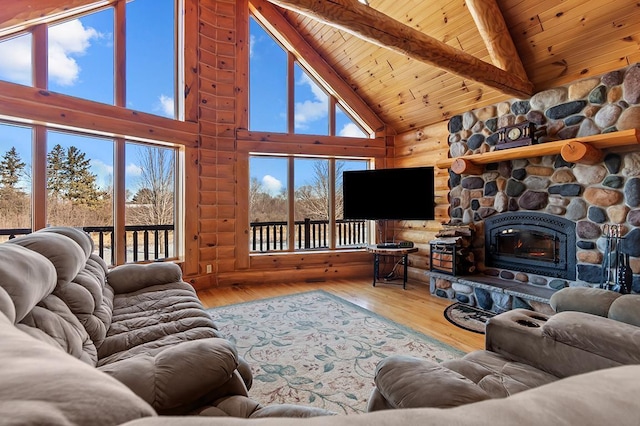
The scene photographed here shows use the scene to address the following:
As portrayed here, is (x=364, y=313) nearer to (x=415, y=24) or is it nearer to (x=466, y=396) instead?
(x=466, y=396)

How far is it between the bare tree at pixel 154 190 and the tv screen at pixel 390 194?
263 centimetres

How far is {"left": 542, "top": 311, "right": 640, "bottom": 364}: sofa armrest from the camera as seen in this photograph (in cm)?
125

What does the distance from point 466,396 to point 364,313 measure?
2.64 metres

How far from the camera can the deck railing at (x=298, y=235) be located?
5.20 m

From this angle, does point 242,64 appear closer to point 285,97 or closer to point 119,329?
point 285,97

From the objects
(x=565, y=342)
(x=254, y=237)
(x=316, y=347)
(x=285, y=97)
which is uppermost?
(x=285, y=97)

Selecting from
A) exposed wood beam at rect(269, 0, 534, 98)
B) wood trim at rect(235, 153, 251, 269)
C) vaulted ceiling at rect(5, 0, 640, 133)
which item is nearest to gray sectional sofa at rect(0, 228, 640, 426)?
wood trim at rect(235, 153, 251, 269)

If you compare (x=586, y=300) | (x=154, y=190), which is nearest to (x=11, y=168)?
(x=154, y=190)

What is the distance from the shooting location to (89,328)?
1.58 meters

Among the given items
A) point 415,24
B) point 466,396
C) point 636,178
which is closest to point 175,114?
point 415,24

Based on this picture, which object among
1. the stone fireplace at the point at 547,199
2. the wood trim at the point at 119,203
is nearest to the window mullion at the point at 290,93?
the wood trim at the point at 119,203

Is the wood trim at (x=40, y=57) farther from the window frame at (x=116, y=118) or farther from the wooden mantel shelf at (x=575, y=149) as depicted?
the wooden mantel shelf at (x=575, y=149)

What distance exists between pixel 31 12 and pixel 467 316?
18.6 ft

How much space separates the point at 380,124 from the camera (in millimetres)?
5426
